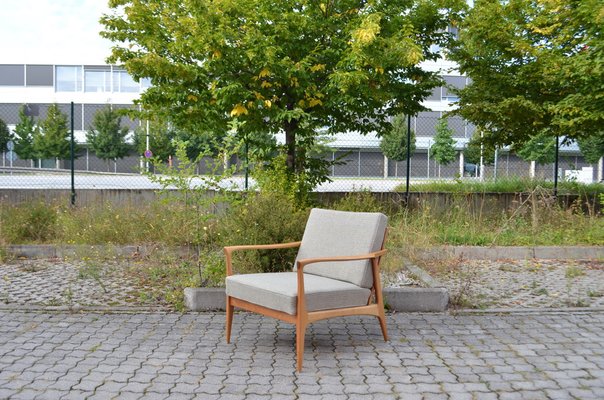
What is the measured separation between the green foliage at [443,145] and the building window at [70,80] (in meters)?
38.0

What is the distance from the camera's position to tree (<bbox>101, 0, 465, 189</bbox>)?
29.1ft

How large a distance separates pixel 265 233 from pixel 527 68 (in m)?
7.41

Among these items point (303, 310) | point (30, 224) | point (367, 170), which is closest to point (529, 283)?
point (303, 310)

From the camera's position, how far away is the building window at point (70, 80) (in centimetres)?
4900

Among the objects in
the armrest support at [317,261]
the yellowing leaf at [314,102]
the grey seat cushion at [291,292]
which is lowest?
the grey seat cushion at [291,292]

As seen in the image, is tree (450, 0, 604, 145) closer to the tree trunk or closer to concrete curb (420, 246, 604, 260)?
concrete curb (420, 246, 604, 260)

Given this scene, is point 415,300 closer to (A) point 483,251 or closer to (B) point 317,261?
(B) point 317,261

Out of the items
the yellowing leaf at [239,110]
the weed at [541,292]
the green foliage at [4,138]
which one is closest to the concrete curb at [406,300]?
the weed at [541,292]

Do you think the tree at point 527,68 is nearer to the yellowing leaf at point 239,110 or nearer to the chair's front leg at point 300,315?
the yellowing leaf at point 239,110

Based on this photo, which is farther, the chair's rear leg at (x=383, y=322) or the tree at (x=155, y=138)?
the tree at (x=155, y=138)

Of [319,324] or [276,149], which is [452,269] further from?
[276,149]

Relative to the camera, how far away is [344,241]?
5.29m

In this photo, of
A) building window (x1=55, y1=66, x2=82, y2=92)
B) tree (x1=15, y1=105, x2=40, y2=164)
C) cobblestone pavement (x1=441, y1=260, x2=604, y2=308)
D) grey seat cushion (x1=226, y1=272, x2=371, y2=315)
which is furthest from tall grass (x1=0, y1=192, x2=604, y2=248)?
building window (x1=55, y1=66, x2=82, y2=92)

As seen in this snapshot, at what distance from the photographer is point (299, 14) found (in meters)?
9.48
